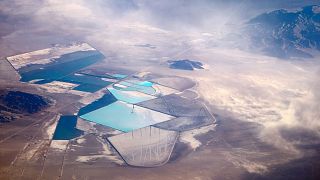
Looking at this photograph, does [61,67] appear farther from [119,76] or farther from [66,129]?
[66,129]

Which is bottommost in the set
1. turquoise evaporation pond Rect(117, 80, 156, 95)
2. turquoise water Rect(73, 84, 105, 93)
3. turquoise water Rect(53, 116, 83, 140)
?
turquoise water Rect(53, 116, 83, 140)

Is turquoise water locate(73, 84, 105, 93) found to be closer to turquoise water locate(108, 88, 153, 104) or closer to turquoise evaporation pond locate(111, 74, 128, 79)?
turquoise water locate(108, 88, 153, 104)

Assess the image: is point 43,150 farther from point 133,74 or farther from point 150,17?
point 150,17

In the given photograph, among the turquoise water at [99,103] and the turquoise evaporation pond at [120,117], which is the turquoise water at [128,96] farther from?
the turquoise evaporation pond at [120,117]

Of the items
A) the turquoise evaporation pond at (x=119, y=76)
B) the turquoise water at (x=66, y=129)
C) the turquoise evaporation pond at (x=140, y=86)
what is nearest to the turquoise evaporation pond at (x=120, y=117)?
the turquoise water at (x=66, y=129)

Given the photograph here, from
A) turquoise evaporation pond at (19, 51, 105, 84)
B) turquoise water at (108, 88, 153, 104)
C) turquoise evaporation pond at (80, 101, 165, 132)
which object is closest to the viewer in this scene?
turquoise evaporation pond at (80, 101, 165, 132)

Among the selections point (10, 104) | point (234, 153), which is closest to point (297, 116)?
point (234, 153)

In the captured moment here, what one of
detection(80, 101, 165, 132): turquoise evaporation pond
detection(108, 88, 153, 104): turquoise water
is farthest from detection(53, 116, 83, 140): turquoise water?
detection(108, 88, 153, 104): turquoise water
